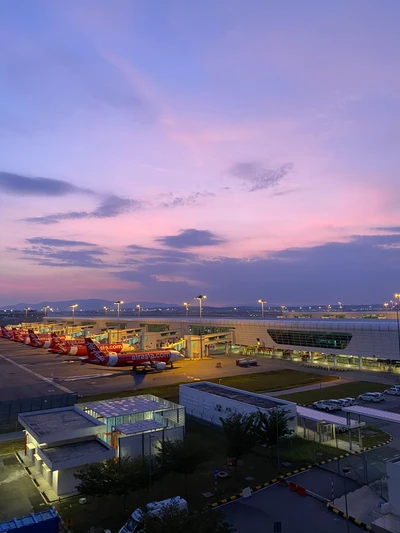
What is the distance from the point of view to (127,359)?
7819cm

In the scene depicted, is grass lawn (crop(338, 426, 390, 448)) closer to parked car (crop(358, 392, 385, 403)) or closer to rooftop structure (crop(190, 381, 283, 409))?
rooftop structure (crop(190, 381, 283, 409))

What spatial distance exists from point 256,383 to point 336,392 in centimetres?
1315

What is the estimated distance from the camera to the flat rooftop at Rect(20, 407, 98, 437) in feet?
104

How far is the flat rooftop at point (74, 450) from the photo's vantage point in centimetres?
2812

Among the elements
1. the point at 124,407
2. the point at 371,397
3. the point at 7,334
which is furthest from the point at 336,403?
the point at 7,334

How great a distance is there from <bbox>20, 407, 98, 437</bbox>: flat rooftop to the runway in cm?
2236

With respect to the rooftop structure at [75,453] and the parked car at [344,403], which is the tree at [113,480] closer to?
the rooftop structure at [75,453]

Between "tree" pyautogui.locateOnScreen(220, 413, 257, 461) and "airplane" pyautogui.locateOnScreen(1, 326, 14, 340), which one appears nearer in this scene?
"tree" pyautogui.locateOnScreen(220, 413, 257, 461)

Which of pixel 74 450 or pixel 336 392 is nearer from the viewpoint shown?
pixel 74 450

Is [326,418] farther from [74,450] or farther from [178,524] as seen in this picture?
[178,524]

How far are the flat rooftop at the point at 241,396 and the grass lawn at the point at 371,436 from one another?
7.08m

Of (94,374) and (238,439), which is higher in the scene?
(238,439)

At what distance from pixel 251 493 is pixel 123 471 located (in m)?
8.94

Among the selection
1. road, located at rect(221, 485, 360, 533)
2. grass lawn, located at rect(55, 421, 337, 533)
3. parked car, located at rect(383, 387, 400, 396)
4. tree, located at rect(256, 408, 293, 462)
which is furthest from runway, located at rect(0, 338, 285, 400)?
road, located at rect(221, 485, 360, 533)
